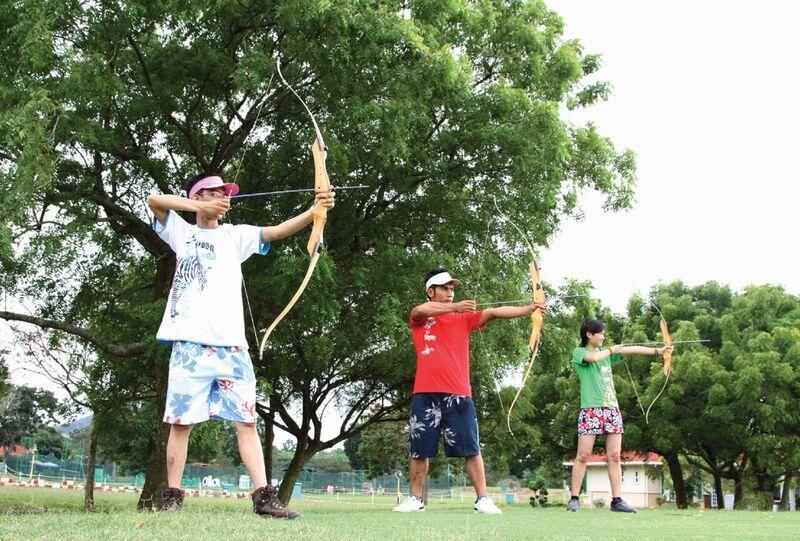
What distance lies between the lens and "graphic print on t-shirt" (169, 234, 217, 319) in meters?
4.57

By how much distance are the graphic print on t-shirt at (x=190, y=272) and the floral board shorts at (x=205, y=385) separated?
0.77 ft

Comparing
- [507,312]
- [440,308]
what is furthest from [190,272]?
[507,312]

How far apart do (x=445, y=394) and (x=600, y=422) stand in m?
2.33

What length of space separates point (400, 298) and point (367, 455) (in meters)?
35.8

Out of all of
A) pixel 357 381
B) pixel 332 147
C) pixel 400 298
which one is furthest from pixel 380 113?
pixel 357 381

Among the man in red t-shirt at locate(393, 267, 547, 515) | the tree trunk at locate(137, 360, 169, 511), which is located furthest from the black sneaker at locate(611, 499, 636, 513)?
the tree trunk at locate(137, 360, 169, 511)

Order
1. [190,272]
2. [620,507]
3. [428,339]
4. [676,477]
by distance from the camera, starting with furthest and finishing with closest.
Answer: [676,477], [620,507], [428,339], [190,272]

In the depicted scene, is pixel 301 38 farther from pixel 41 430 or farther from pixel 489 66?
pixel 41 430

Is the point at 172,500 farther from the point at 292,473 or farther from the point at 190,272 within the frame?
the point at 292,473

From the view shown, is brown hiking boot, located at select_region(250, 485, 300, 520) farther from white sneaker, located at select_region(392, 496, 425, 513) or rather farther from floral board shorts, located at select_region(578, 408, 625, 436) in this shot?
floral board shorts, located at select_region(578, 408, 625, 436)

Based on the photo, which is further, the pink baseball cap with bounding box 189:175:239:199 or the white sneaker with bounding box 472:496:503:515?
the white sneaker with bounding box 472:496:503:515

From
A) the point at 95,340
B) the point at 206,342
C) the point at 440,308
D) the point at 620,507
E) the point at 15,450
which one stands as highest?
the point at 95,340

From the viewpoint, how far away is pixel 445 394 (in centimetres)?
599

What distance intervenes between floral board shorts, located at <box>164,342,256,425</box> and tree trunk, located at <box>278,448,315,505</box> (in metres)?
13.5
